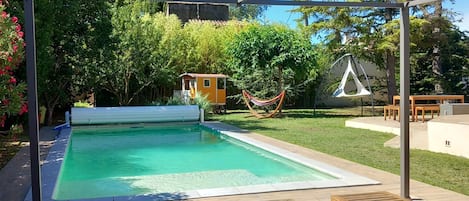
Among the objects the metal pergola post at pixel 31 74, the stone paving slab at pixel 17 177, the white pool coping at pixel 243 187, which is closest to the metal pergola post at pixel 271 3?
the metal pergola post at pixel 31 74

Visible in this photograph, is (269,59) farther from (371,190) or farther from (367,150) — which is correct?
(371,190)

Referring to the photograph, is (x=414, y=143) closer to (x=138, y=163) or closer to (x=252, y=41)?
(x=138, y=163)

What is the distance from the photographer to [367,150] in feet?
25.7

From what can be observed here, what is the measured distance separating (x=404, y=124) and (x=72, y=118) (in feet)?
34.6

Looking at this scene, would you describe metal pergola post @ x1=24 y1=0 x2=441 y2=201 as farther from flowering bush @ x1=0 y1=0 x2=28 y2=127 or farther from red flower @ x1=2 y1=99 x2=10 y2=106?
red flower @ x1=2 y1=99 x2=10 y2=106

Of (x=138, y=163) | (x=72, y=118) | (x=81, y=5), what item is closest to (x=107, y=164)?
(x=138, y=163)

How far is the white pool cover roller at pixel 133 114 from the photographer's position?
12.9 meters

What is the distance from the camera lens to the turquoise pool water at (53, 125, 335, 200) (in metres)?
6.02

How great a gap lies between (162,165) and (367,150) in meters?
3.54

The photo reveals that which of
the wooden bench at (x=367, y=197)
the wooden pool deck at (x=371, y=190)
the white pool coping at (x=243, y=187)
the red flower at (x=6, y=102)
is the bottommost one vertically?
the wooden pool deck at (x=371, y=190)

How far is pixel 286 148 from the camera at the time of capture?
8148 millimetres

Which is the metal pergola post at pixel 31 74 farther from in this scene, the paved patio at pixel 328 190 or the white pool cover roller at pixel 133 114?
the white pool cover roller at pixel 133 114

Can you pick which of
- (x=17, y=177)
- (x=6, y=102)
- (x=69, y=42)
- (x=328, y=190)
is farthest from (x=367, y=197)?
(x=69, y=42)

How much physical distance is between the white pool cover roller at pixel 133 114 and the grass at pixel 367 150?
1.80 meters
